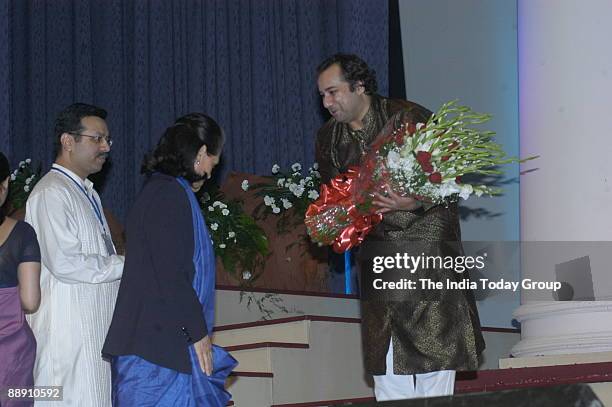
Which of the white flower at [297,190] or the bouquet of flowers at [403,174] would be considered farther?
the white flower at [297,190]

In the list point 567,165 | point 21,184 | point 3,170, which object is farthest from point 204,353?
point 21,184

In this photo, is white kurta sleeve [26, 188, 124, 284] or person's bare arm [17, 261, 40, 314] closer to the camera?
person's bare arm [17, 261, 40, 314]

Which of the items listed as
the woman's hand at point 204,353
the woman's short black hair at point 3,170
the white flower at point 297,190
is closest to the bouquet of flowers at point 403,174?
the woman's hand at point 204,353

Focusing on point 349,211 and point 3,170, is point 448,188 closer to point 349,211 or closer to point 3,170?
point 349,211

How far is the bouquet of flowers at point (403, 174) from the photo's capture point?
3740 mm

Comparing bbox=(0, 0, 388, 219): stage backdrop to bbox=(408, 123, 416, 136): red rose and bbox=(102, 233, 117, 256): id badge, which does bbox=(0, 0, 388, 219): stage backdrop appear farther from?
bbox=(408, 123, 416, 136): red rose

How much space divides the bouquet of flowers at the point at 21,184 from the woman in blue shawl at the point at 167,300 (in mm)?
4065

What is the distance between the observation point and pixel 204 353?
365 centimetres

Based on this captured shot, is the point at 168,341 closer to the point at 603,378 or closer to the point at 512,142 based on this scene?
the point at 603,378

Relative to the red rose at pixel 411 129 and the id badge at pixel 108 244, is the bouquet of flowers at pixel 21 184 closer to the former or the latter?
the id badge at pixel 108 244

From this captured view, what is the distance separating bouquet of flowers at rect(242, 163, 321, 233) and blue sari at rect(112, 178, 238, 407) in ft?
10.8

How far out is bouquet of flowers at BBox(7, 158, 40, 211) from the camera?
7531 millimetres

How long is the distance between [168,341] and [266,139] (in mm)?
4424

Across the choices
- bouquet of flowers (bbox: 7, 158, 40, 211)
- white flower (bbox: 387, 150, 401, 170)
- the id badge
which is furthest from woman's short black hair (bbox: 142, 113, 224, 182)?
bouquet of flowers (bbox: 7, 158, 40, 211)
